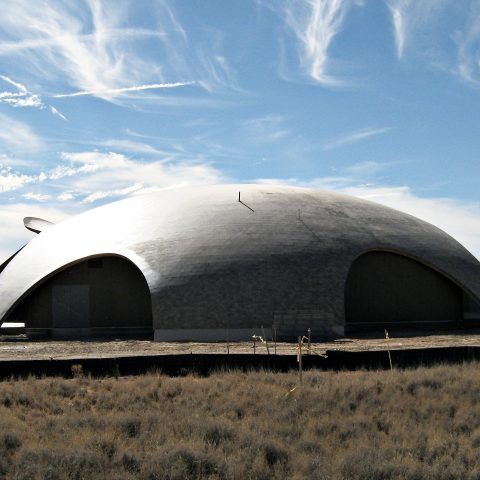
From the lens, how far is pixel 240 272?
30.8 m

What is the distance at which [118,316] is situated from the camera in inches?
1314

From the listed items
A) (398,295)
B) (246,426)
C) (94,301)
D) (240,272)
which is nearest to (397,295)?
(398,295)

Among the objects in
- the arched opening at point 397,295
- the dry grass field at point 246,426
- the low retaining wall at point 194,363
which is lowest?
the dry grass field at point 246,426

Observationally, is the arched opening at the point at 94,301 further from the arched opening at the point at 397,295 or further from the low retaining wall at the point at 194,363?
the low retaining wall at the point at 194,363

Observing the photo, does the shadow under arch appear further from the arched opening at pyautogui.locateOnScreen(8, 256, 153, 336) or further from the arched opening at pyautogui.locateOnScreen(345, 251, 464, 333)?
the arched opening at pyautogui.locateOnScreen(8, 256, 153, 336)

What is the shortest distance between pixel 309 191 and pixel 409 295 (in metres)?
8.15

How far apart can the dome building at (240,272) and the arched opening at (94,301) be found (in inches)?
2.1

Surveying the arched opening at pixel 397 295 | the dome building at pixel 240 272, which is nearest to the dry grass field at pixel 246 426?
the dome building at pixel 240 272

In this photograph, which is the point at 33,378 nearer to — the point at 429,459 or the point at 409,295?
the point at 429,459

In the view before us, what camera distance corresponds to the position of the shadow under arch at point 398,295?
32.8 metres

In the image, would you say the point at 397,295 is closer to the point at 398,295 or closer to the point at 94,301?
the point at 398,295

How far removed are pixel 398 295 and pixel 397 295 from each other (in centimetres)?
4

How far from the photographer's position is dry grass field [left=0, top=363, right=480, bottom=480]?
33.9 feet

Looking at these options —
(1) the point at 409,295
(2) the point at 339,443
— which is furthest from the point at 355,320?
(2) the point at 339,443
